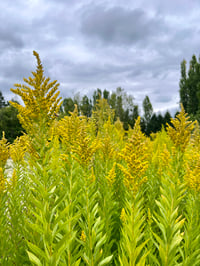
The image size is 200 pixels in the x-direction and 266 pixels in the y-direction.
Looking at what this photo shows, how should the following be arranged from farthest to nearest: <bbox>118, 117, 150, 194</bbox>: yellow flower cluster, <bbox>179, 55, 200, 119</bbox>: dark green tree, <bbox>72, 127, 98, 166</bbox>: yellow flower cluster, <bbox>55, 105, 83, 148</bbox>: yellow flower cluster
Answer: <bbox>179, 55, 200, 119</bbox>: dark green tree < <bbox>55, 105, 83, 148</bbox>: yellow flower cluster < <bbox>72, 127, 98, 166</bbox>: yellow flower cluster < <bbox>118, 117, 150, 194</bbox>: yellow flower cluster

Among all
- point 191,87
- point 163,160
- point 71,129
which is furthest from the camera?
point 191,87

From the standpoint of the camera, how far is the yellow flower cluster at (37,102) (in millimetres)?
1542

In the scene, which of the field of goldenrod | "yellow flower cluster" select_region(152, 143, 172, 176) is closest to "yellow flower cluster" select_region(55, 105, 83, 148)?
the field of goldenrod

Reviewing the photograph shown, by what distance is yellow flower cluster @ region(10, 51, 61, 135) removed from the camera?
1.54 meters

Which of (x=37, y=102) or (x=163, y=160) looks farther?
(x=163, y=160)

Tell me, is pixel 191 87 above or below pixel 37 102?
above

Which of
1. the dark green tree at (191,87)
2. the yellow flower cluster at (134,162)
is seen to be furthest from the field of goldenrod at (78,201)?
the dark green tree at (191,87)

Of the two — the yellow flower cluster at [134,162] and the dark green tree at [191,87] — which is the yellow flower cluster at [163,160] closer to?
the yellow flower cluster at [134,162]

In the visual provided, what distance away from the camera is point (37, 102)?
158 centimetres

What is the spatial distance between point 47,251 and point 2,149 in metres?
1.73

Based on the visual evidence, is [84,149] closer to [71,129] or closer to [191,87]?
[71,129]

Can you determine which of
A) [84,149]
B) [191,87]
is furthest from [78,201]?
[191,87]

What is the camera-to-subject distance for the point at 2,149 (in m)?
2.67

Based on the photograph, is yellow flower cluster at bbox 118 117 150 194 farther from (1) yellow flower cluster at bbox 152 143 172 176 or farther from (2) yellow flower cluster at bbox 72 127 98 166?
(1) yellow flower cluster at bbox 152 143 172 176
